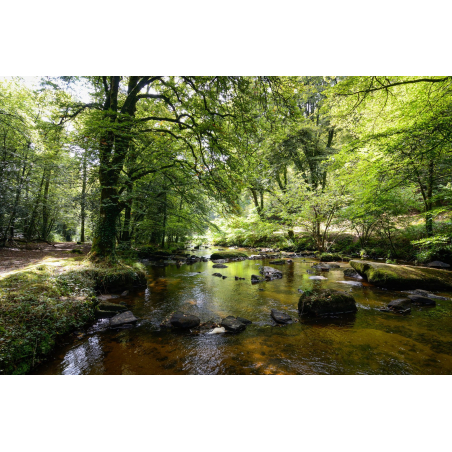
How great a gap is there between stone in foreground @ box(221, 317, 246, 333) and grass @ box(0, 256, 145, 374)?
3.11m

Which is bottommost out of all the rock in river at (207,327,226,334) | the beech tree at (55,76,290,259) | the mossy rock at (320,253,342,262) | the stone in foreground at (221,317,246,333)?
the rock in river at (207,327,226,334)

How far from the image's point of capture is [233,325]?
13.9 feet

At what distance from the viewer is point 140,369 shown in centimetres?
303

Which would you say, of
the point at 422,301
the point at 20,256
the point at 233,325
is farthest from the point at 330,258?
the point at 20,256

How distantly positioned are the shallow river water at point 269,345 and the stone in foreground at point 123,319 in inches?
6.4

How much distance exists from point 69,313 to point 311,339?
5.05m

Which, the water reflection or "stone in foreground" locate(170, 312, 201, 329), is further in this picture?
"stone in foreground" locate(170, 312, 201, 329)

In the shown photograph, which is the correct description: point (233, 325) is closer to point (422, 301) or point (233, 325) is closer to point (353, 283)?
point (422, 301)

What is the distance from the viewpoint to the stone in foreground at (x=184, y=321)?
434 cm

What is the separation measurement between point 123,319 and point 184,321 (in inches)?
57.5

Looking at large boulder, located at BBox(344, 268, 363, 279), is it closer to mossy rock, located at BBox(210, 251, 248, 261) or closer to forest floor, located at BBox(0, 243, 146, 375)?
mossy rock, located at BBox(210, 251, 248, 261)

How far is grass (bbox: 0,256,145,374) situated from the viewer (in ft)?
9.11

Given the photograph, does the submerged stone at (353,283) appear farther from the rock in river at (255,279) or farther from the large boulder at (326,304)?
the rock in river at (255,279)

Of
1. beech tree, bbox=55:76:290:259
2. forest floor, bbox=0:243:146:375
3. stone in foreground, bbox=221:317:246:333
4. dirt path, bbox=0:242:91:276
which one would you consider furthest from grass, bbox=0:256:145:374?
stone in foreground, bbox=221:317:246:333
